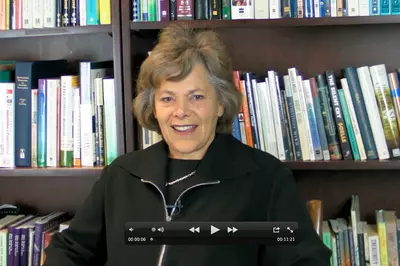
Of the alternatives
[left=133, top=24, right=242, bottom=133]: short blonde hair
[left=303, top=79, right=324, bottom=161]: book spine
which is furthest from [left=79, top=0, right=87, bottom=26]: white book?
[left=303, top=79, right=324, bottom=161]: book spine

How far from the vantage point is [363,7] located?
1329mm

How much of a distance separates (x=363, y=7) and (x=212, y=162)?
59 cm

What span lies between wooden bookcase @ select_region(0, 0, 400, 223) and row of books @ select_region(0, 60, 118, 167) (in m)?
0.05

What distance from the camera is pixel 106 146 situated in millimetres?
1439

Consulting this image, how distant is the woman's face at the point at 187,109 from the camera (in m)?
1.11

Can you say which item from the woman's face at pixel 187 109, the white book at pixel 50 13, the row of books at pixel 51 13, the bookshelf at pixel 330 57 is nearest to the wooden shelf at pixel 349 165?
the bookshelf at pixel 330 57

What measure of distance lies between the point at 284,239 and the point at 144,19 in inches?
42.0

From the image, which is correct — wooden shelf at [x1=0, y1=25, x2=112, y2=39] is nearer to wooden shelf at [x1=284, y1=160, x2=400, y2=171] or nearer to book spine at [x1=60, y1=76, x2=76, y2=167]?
book spine at [x1=60, y1=76, x2=76, y2=167]

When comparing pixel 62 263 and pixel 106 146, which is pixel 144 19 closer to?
pixel 106 146

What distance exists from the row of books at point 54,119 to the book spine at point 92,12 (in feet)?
0.39

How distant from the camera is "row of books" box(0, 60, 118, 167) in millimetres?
1444

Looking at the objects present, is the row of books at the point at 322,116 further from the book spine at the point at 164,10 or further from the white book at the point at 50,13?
the white book at the point at 50,13

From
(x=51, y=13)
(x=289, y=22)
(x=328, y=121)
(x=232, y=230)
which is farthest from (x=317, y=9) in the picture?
(x=232, y=230)

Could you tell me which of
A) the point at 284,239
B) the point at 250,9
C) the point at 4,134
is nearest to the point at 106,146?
the point at 4,134
